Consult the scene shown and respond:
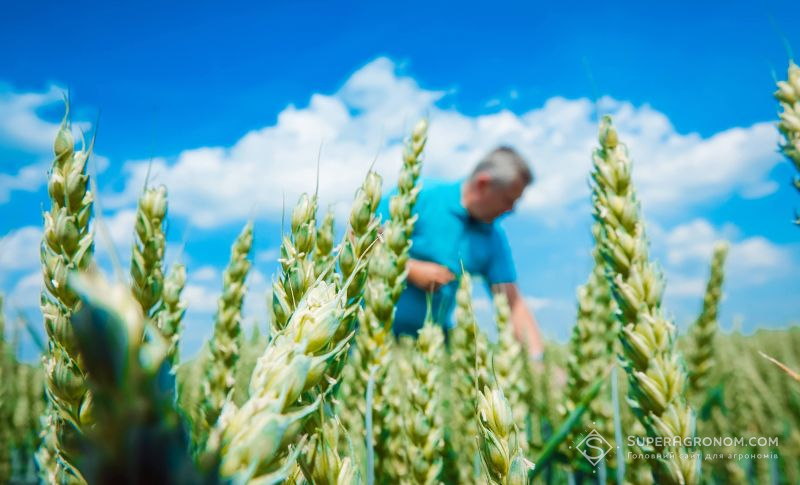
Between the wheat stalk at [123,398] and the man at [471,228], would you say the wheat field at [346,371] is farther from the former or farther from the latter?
the man at [471,228]

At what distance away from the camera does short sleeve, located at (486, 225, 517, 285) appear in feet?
20.2

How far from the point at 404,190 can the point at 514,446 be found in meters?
0.82

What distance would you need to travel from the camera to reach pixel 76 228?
3.11 feet

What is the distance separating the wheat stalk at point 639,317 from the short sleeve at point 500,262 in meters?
4.89

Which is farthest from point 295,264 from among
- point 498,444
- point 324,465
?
point 498,444

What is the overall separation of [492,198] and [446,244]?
73 cm

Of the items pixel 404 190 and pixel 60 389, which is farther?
pixel 404 190

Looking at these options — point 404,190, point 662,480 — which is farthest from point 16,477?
point 662,480

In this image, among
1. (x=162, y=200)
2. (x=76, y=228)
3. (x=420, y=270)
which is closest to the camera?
(x=76, y=228)

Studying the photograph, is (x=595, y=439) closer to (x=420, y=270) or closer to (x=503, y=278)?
(x=420, y=270)

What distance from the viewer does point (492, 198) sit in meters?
5.61

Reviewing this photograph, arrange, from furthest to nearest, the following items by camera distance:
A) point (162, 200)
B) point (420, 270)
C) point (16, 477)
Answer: point (420, 270), point (16, 477), point (162, 200)

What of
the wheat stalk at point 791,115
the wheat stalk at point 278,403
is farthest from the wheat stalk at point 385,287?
the wheat stalk at point 791,115

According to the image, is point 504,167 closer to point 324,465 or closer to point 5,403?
point 5,403
